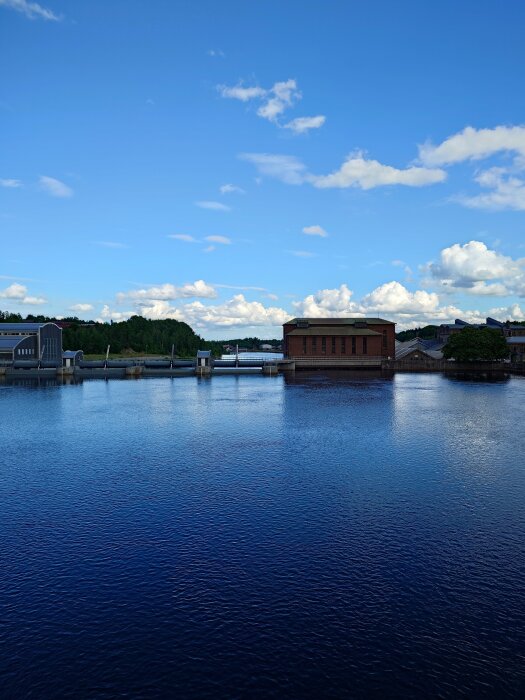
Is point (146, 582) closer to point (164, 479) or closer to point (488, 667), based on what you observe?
point (488, 667)

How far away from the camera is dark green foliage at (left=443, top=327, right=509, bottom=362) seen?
15288 cm

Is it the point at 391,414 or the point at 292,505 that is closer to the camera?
the point at 292,505

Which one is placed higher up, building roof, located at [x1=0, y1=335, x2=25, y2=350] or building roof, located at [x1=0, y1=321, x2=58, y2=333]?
building roof, located at [x1=0, y1=321, x2=58, y2=333]

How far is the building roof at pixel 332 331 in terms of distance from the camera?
177250 millimetres

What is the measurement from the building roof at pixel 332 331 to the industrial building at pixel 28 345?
79685mm

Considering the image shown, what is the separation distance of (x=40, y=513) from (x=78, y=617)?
13.9 meters

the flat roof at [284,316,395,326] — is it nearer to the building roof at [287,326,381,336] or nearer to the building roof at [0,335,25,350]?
the building roof at [287,326,381,336]

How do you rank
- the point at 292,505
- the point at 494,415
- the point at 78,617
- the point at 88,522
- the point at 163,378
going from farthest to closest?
the point at 163,378 < the point at 494,415 < the point at 292,505 < the point at 88,522 < the point at 78,617

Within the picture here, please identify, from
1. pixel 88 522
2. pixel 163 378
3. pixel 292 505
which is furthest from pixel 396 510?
pixel 163 378

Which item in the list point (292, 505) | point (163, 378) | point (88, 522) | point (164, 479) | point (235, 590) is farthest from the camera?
point (163, 378)

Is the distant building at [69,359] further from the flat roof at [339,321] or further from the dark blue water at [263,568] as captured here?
the dark blue water at [263,568]

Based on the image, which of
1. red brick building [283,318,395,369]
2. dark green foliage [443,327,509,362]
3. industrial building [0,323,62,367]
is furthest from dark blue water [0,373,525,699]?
red brick building [283,318,395,369]

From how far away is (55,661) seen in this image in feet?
60.5

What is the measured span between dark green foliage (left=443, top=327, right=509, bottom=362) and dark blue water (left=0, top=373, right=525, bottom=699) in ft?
341
